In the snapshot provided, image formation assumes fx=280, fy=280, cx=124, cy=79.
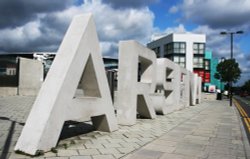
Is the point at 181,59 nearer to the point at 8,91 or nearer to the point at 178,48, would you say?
the point at 178,48

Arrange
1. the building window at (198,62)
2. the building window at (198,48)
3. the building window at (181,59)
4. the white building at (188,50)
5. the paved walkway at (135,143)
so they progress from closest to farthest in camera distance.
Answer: the paved walkway at (135,143)
the building window at (181,59)
the white building at (188,50)
the building window at (198,62)
the building window at (198,48)

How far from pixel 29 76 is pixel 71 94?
56.1 ft

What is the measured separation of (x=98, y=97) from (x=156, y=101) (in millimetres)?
6786

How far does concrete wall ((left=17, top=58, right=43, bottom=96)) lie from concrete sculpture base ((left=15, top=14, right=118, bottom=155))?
15.1m

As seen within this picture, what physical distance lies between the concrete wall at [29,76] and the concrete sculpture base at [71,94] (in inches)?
594

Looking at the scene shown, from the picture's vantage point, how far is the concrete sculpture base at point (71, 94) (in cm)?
581

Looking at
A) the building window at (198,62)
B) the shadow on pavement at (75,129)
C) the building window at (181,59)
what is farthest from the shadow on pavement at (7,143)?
the building window at (198,62)

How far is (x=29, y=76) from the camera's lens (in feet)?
74.2

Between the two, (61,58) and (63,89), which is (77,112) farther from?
(61,58)

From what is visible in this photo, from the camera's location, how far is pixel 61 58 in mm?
6879

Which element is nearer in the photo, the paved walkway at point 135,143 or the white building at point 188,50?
the paved walkway at point 135,143

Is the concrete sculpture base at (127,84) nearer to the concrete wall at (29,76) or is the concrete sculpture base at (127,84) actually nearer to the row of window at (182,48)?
the concrete wall at (29,76)

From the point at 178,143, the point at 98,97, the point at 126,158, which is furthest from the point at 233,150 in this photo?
the point at 98,97

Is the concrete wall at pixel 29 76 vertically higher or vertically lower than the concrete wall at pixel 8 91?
higher
